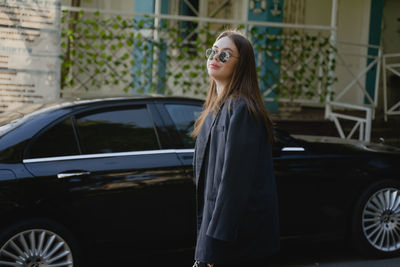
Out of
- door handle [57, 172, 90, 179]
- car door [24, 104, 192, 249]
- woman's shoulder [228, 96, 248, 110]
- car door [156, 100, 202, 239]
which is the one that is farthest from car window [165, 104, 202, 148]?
woman's shoulder [228, 96, 248, 110]

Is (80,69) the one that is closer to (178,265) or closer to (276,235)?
(178,265)

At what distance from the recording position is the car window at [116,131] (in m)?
4.75

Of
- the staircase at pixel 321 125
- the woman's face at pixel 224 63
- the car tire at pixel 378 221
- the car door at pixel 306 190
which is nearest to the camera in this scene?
the woman's face at pixel 224 63

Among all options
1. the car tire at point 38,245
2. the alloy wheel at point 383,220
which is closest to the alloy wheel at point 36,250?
the car tire at point 38,245

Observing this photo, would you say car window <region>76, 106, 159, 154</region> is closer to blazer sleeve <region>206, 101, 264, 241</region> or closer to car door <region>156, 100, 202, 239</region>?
car door <region>156, 100, 202, 239</region>

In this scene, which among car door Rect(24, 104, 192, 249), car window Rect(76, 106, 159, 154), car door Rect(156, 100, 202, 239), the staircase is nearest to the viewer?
car door Rect(24, 104, 192, 249)

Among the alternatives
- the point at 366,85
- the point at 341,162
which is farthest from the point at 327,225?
the point at 366,85

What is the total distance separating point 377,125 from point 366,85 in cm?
171

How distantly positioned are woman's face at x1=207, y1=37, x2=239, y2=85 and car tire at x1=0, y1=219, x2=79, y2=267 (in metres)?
2.08

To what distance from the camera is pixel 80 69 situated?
9539 mm

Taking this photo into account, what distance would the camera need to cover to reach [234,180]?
2.76m

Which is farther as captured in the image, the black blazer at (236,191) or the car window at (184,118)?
the car window at (184,118)

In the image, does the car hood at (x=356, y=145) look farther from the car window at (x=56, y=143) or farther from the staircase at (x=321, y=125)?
the staircase at (x=321, y=125)

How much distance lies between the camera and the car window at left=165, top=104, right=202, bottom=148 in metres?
5.08
